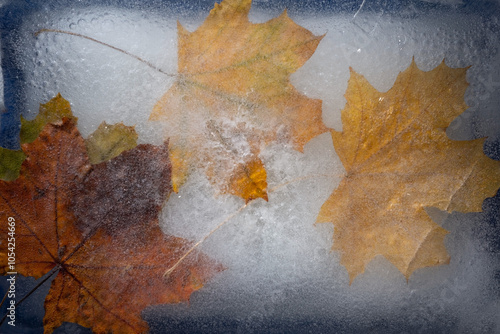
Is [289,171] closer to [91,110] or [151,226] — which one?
[151,226]

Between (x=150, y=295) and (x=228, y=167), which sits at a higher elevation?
(x=228, y=167)

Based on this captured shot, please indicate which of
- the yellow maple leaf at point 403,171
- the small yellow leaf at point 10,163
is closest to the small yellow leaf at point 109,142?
the small yellow leaf at point 10,163

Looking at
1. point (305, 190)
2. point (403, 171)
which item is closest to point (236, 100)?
point (305, 190)

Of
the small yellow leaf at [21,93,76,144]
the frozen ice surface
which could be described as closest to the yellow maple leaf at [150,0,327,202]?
the frozen ice surface

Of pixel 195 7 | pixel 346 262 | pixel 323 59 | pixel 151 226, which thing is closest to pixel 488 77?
pixel 323 59

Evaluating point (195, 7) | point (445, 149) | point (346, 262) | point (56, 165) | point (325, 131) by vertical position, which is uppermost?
point (195, 7)

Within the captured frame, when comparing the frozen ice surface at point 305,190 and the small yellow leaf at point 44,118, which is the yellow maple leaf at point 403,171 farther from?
the small yellow leaf at point 44,118
